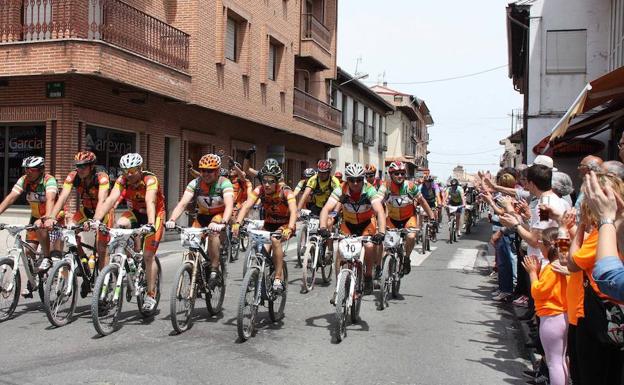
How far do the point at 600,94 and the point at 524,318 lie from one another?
3369mm

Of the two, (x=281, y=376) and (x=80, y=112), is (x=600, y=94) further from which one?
(x=80, y=112)

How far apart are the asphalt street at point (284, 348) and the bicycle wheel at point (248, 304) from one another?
0.14 m

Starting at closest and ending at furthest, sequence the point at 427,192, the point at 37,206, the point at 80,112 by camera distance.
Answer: the point at 37,206
the point at 80,112
the point at 427,192

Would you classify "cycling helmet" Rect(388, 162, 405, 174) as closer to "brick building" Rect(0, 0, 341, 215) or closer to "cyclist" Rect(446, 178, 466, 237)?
"brick building" Rect(0, 0, 341, 215)

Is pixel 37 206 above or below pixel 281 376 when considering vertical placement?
above

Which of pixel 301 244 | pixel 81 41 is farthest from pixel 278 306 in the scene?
pixel 81 41

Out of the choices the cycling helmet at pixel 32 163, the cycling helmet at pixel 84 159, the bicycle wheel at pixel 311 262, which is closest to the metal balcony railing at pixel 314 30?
the bicycle wheel at pixel 311 262

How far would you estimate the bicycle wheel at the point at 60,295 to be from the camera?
6.17m

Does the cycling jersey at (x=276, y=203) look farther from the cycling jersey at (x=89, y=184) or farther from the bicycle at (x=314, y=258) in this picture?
the cycling jersey at (x=89, y=184)

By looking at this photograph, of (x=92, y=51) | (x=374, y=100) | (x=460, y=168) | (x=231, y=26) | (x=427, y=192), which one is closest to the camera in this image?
(x=92, y=51)

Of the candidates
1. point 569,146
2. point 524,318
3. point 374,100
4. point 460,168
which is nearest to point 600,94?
point 524,318

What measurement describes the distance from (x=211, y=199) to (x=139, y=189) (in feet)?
2.90

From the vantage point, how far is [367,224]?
8.21 meters

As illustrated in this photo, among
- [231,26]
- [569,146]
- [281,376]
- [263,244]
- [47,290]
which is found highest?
[231,26]
